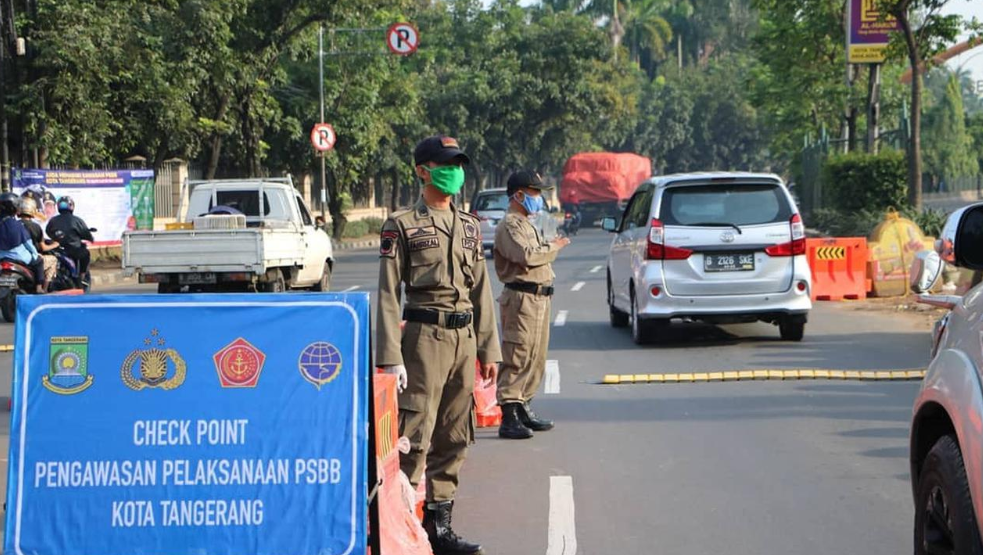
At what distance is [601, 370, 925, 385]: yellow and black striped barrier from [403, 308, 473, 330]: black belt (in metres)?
5.44

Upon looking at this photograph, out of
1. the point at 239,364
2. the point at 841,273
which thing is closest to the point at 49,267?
the point at 841,273

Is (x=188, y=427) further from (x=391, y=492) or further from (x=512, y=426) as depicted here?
(x=512, y=426)

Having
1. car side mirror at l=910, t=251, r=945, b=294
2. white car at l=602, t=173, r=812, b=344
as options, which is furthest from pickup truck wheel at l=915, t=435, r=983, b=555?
white car at l=602, t=173, r=812, b=344

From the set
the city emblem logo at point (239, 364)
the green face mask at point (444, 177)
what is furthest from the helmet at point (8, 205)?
the city emblem logo at point (239, 364)

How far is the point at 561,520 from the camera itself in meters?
6.68

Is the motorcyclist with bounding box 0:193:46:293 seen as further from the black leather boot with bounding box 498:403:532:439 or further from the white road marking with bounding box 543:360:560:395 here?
the black leather boot with bounding box 498:403:532:439

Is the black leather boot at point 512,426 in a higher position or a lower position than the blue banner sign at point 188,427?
lower

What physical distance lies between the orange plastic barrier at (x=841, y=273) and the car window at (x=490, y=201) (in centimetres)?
1241

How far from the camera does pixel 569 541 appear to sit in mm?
6281

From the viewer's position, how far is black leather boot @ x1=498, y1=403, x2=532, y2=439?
29.0 ft

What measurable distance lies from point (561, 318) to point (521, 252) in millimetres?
8539

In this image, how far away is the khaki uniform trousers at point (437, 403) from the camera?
5852mm

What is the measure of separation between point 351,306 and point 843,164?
25.6m

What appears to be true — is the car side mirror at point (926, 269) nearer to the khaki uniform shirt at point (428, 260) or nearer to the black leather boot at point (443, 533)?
the khaki uniform shirt at point (428, 260)
